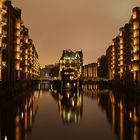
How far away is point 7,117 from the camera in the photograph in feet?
125

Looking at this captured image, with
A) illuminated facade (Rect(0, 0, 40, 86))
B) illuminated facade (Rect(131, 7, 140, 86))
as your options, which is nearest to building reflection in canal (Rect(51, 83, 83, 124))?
illuminated facade (Rect(0, 0, 40, 86))

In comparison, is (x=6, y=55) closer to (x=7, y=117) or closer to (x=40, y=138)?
(x=7, y=117)

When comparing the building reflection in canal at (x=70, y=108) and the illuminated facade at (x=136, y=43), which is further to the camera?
the illuminated facade at (x=136, y=43)

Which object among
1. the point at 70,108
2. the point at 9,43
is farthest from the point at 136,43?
the point at 70,108

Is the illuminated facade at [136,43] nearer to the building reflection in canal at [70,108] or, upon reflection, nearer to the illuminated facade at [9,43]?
the building reflection in canal at [70,108]

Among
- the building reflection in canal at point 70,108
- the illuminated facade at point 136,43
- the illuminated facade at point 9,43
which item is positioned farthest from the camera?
the illuminated facade at point 136,43

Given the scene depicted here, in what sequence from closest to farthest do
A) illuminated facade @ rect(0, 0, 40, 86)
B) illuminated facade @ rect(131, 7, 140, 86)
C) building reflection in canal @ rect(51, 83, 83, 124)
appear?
building reflection in canal @ rect(51, 83, 83, 124), illuminated facade @ rect(0, 0, 40, 86), illuminated facade @ rect(131, 7, 140, 86)

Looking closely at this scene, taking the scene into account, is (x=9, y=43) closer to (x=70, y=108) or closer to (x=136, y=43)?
(x=136, y=43)

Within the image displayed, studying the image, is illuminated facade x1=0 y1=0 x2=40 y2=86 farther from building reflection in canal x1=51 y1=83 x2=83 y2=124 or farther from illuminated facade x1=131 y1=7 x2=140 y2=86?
illuminated facade x1=131 y1=7 x2=140 y2=86

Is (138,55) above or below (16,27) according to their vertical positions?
below

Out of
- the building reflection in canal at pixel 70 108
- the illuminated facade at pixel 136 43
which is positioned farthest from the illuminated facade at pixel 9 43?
the illuminated facade at pixel 136 43

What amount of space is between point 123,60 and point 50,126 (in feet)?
381

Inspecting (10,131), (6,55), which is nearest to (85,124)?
(10,131)

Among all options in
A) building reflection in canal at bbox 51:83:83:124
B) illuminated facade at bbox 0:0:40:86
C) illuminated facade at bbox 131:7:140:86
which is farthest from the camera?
illuminated facade at bbox 131:7:140:86
